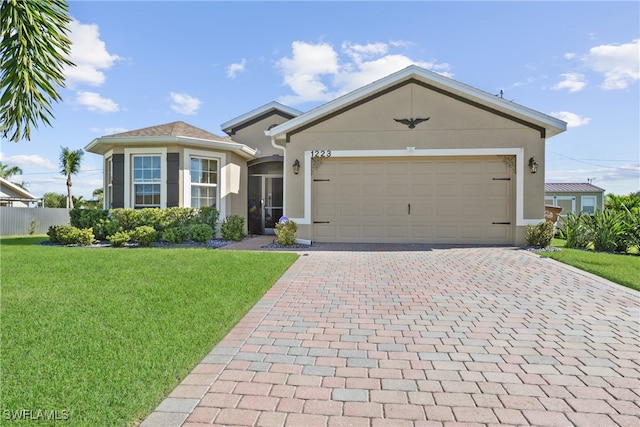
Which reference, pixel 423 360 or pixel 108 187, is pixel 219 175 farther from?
pixel 423 360

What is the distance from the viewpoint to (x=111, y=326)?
147 inches

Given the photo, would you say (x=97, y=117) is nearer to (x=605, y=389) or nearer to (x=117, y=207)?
(x=117, y=207)

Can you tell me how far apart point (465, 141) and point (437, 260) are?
14.1 feet

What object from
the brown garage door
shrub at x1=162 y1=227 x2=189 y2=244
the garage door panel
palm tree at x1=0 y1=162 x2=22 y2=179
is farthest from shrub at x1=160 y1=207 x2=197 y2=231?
palm tree at x1=0 y1=162 x2=22 y2=179

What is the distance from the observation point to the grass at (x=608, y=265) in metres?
6.18

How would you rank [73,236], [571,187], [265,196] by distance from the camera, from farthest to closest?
1. [571,187]
2. [265,196]
3. [73,236]

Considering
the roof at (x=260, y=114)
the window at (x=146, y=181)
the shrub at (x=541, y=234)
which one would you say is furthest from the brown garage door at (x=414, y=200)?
the roof at (x=260, y=114)

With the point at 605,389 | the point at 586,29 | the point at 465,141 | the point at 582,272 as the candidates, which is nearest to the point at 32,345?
the point at 605,389

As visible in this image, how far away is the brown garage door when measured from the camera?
10.7 m

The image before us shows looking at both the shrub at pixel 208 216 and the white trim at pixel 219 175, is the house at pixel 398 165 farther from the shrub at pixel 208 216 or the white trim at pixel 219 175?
the shrub at pixel 208 216

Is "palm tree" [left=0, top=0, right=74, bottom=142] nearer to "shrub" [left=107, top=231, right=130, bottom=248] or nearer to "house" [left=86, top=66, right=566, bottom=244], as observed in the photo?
"shrub" [left=107, top=231, right=130, bottom=248]

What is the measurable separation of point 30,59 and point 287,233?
6.77 meters

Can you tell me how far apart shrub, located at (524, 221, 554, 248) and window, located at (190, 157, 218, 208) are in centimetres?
1019

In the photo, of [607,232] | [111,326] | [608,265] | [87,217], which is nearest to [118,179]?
[87,217]
